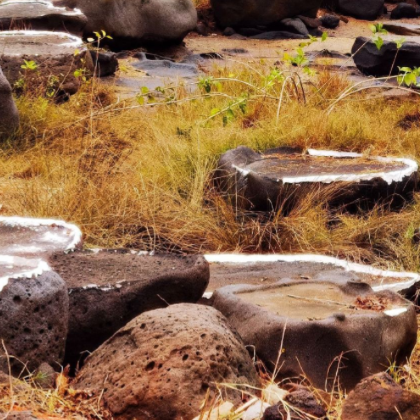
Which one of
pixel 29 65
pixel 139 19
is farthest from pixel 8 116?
pixel 139 19

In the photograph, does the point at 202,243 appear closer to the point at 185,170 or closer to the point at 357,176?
the point at 185,170

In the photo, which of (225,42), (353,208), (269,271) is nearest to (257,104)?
(353,208)

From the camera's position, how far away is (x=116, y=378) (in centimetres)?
265

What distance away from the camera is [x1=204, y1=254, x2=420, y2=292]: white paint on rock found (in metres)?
4.18

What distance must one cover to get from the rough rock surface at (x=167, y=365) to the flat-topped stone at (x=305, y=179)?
7.97ft

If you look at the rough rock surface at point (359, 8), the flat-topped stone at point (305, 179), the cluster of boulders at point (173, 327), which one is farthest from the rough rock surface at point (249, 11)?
the cluster of boulders at point (173, 327)

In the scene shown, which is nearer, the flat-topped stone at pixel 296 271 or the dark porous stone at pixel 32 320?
the dark porous stone at pixel 32 320

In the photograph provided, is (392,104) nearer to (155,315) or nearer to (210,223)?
(210,223)

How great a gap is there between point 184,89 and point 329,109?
183 centimetres

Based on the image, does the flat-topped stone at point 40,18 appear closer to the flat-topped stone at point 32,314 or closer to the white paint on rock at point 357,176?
the white paint on rock at point 357,176

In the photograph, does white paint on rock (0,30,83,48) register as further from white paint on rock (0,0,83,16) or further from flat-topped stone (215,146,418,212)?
flat-topped stone (215,146,418,212)

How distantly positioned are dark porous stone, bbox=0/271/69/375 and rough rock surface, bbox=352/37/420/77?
7.00 m

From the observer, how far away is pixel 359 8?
1619cm

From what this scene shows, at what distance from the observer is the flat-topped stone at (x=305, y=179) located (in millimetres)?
5273
